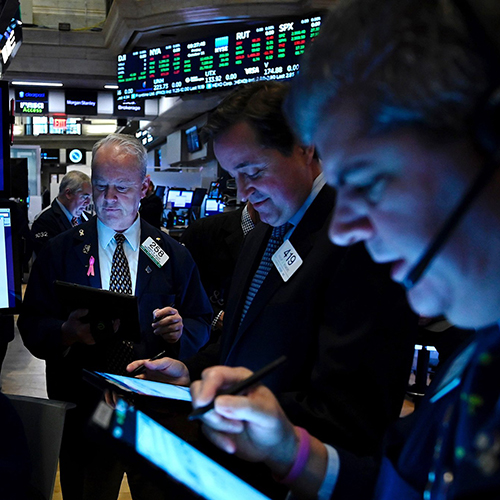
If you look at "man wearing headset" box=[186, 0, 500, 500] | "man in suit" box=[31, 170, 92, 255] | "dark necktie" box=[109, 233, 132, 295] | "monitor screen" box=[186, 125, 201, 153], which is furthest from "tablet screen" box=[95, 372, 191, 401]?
"monitor screen" box=[186, 125, 201, 153]

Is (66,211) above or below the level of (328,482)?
above

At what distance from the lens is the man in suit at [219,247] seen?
315 centimetres

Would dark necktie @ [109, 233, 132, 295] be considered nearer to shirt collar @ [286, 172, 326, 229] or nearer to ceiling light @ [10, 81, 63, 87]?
shirt collar @ [286, 172, 326, 229]

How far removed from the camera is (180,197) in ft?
38.0

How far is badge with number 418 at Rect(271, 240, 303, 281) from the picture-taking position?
4.25 feet

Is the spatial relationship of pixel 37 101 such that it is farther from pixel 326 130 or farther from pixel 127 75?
pixel 326 130

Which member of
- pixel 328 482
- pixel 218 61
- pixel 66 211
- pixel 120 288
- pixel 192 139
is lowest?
pixel 328 482

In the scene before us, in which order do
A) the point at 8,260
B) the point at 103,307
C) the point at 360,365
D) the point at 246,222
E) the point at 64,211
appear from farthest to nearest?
the point at 64,211, the point at 246,222, the point at 8,260, the point at 103,307, the point at 360,365

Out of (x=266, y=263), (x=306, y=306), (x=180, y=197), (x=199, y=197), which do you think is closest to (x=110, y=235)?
(x=266, y=263)

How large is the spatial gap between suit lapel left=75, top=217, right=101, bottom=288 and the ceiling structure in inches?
247

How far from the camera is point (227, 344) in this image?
1.50 m

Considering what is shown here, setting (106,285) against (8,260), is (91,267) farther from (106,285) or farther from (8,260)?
(8,260)

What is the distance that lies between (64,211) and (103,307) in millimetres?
3855

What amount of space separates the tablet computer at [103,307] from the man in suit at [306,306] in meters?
0.16
